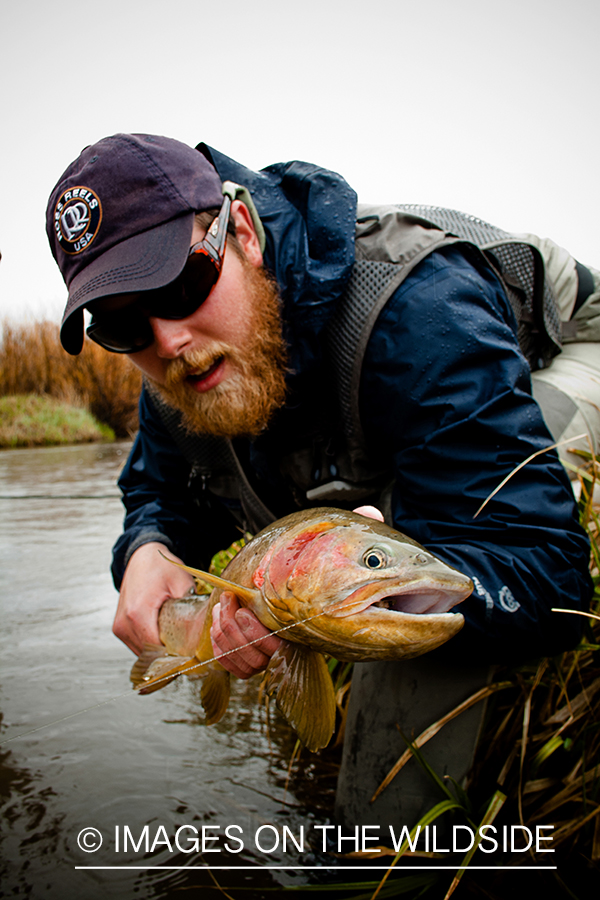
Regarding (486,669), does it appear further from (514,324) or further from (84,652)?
(84,652)

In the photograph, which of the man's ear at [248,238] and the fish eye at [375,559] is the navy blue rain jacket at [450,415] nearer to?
the man's ear at [248,238]

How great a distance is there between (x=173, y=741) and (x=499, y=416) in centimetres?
171

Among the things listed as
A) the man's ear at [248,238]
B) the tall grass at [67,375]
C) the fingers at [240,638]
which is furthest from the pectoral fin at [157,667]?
the tall grass at [67,375]

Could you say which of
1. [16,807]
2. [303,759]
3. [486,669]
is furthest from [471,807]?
[16,807]

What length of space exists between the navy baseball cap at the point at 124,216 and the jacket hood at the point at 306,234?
0.23 meters

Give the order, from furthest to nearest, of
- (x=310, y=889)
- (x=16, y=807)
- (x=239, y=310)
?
(x=239, y=310), (x=16, y=807), (x=310, y=889)

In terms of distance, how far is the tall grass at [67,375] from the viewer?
52.5 ft

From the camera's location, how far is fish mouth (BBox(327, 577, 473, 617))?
1.09 metres

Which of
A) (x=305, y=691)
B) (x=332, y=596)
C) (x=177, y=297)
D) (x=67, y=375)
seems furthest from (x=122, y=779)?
(x=67, y=375)

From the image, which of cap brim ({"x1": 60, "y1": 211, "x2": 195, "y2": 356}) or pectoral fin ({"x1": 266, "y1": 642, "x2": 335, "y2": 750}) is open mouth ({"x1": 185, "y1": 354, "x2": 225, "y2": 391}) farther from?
pectoral fin ({"x1": 266, "y1": 642, "x2": 335, "y2": 750})

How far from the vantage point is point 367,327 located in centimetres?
201

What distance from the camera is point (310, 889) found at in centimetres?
162

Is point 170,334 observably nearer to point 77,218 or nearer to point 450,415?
point 77,218
